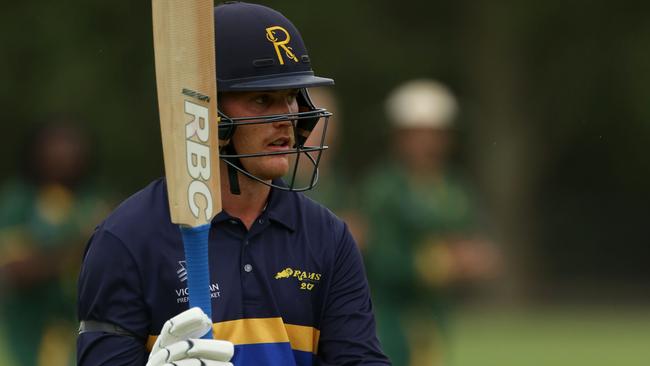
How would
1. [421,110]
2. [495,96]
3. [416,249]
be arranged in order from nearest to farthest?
1. [416,249]
2. [421,110]
3. [495,96]

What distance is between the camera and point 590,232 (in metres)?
24.9

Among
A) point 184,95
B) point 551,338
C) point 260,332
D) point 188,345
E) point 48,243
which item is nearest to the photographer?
point 188,345

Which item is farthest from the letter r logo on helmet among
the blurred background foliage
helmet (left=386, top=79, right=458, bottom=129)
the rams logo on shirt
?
the blurred background foliage

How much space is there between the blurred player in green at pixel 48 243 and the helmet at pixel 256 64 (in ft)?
19.5

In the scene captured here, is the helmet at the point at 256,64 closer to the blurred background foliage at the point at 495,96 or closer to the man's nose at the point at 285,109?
the man's nose at the point at 285,109

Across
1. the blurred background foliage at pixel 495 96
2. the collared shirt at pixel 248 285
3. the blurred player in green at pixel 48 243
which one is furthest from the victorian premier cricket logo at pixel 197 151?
the blurred background foliage at pixel 495 96

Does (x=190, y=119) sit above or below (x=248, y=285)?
above

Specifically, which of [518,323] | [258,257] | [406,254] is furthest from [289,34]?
[518,323]

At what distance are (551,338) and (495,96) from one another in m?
8.17

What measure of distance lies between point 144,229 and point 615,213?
21.3 metres

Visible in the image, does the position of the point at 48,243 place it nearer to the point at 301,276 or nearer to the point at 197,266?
the point at 301,276

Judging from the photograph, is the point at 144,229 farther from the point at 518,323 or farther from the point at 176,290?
the point at 518,323

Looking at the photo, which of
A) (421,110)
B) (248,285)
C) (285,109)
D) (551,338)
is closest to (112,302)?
(248,285)

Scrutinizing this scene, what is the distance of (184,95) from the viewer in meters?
4.03
